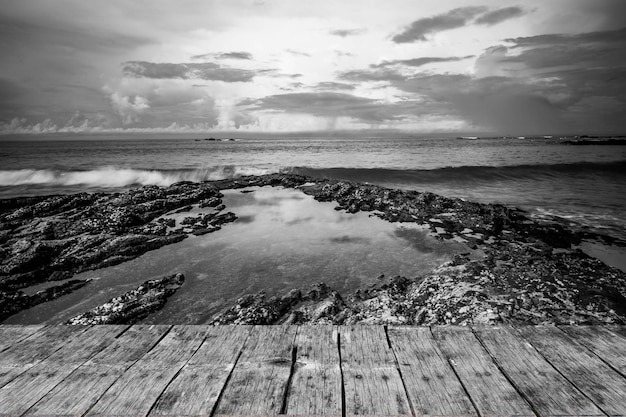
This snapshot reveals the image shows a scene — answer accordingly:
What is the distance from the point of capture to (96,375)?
8.02 ft

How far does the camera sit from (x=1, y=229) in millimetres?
10969

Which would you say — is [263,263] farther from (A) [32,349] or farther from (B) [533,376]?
(B) [533,376]

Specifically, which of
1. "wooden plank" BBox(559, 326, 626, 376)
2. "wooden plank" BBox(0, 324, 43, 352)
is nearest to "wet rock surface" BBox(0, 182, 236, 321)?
"wooden plank" BBox(0, 324, 43, 352)

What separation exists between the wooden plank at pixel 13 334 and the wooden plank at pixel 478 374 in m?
3.44

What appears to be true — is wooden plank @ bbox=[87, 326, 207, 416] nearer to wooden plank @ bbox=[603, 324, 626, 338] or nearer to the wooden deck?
the wooden deck

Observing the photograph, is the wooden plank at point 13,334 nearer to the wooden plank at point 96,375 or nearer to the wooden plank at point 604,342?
the wooden plank at point 96,375

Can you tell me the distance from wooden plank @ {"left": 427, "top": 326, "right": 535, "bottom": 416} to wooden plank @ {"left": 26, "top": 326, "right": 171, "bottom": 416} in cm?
233

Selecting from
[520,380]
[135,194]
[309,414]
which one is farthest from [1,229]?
[520,380]

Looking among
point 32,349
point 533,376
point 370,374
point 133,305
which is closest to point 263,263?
point 133,305

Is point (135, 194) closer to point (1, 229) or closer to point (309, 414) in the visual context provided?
point (1, 229)

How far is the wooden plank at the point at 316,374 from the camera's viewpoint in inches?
82.7

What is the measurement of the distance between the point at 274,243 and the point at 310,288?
303 cm

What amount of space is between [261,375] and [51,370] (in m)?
1.51

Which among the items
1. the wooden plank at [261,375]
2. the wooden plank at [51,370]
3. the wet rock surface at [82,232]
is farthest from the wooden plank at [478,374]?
the wet rock surface at [82,232]
